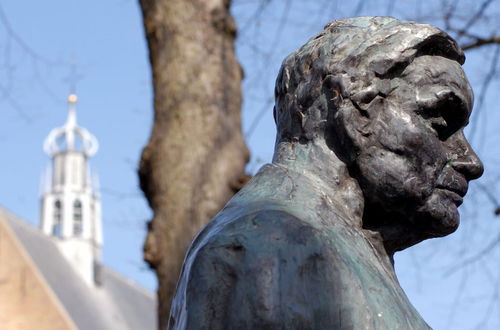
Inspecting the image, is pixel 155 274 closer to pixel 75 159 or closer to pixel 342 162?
pixel 342 162

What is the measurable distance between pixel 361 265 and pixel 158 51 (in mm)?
5179

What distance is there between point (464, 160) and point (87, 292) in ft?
119

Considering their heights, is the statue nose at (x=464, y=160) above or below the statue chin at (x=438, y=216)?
above

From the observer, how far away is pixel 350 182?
2822 millimetres

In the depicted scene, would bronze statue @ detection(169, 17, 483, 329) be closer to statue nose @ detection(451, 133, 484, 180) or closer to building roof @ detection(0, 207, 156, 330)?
statue nose @ detection(451, 133, 484, 180)

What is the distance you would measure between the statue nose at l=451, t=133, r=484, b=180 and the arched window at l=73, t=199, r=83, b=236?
4206cm

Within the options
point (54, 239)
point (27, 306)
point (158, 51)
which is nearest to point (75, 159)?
point (54, 239)

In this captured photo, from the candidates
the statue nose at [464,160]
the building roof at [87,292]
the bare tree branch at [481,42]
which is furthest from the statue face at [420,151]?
the building roof at [87,292]

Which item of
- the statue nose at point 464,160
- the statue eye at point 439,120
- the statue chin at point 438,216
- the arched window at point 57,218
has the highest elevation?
the arched window at point 57,218

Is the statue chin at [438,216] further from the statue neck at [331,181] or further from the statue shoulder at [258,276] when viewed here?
the statue shoulder at [258,276]

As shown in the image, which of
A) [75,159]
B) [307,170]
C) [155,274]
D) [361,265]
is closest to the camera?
[361,265]

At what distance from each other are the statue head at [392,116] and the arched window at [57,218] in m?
42.6

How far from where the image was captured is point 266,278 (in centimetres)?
245

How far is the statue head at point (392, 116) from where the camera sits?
279 cm
